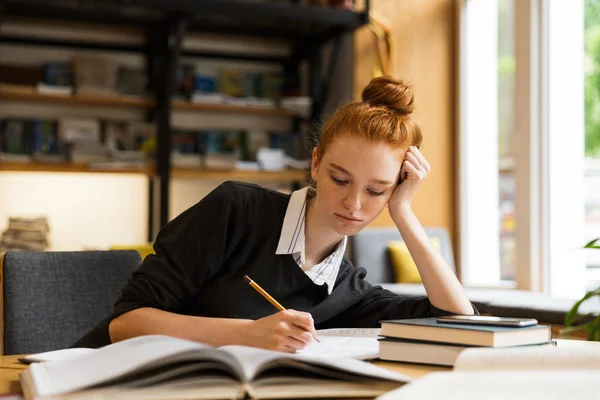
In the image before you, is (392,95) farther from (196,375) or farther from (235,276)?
(196,375)

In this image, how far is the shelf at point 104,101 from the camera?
503 cm

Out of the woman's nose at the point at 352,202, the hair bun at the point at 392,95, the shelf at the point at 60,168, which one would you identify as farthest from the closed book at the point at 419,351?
the shelf at the point at 60,168

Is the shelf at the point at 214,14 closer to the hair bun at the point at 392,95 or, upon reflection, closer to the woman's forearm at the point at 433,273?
the hair bun at the point at 392,95

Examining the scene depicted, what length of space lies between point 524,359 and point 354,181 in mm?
606

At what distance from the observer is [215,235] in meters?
1.59

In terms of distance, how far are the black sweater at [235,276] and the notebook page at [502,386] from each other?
0.71m

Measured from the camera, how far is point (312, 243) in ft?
5.66

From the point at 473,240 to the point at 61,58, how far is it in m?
2.92

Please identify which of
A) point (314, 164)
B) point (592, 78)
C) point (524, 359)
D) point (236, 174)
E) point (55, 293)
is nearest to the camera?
point (524, 359)

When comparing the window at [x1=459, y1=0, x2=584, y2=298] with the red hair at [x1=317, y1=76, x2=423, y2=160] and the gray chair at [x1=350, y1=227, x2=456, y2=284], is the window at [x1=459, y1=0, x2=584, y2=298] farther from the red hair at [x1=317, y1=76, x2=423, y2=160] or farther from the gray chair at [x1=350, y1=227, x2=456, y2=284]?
the red hair at [x1=317, y1=76, x2=423, y2=160]

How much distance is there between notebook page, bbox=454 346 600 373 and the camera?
41.4 inches

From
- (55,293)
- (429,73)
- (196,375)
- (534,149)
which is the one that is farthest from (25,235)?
(196,375)

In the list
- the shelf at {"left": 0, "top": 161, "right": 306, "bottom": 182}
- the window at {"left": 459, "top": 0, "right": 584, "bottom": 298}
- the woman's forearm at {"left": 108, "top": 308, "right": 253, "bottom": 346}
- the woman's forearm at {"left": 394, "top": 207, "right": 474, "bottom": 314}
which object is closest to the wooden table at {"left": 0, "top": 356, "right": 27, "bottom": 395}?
the woman's forearm at {"left": 108, "top": 308, "right": 253, "bottom": 346}

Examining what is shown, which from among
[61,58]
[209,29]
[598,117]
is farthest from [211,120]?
[598,117]
